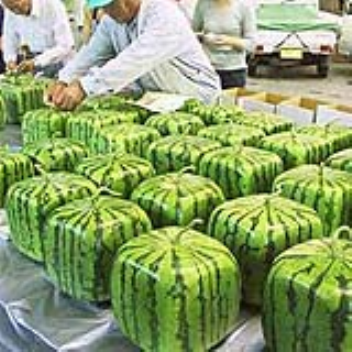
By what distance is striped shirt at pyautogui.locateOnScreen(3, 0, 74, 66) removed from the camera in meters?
3.76

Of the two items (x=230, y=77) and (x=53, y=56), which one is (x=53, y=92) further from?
(x=230, y=77)

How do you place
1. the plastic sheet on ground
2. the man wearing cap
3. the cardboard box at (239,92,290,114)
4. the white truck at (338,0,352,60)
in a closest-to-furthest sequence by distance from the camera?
the plastic sheet on ground, the man wearing cap, the cardboard box at (239,92,290,114), the white truck at (338,0,352,60)

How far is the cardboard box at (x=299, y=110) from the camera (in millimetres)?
2549

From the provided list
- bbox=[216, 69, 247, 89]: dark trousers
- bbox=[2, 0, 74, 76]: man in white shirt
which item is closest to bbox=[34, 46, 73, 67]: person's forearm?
bbox=[2, 0, 74, 76]: man in white shirt

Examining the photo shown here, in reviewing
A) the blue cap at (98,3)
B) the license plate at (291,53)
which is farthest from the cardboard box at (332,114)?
the license plate at (291,53)

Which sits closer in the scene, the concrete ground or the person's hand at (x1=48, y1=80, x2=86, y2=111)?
the person's hand at (x1=48, y1=80, x2=86, y2=111)

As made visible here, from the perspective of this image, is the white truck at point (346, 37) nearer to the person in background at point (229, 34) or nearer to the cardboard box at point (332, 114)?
the person in background at point (229, 34)

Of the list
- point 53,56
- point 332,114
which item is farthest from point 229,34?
point 332,114

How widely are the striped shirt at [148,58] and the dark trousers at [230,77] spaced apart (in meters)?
1.06

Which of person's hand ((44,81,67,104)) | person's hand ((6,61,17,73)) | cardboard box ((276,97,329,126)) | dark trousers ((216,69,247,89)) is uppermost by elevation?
person's hand ((44,81,67,104))

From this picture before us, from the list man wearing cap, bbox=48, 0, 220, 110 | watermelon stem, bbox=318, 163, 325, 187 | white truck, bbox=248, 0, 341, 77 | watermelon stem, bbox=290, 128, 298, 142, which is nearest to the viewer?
watermelon stem, bbox=318, 163, 325, 187

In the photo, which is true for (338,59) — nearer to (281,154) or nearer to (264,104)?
(264,104)

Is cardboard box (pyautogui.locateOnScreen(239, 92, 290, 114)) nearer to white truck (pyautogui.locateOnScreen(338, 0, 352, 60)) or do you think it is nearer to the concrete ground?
the concrete ground

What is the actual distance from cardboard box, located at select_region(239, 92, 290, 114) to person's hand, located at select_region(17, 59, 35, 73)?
1192 millimetres
